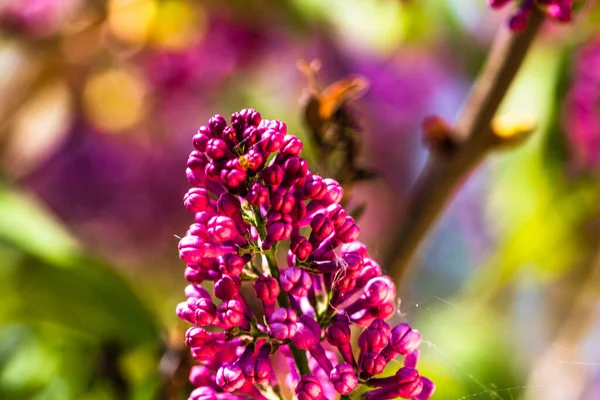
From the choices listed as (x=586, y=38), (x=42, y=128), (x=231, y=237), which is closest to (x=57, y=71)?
(x=42, y=128)

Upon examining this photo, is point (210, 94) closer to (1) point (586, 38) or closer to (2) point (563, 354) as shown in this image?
(1) point (586, 38)

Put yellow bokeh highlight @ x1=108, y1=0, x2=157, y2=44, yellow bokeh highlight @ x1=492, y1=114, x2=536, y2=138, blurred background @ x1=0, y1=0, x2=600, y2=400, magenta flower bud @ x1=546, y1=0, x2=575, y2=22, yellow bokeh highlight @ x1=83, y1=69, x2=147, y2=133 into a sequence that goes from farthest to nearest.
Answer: yellow bokeh highlight @ x1=83, y1=69, x2=147, y2=133, yellow bokeh highlight @ x1=108, y1=0, x2=157, y2=44, blurred background @ x1=0, y1=0, x2=600, y2=400, yellow bokeh highlight @ x1=492, y1=114, x2=536, y2=138, magenta flower bud @ x1=546, y1=0, x2=575, y2=22

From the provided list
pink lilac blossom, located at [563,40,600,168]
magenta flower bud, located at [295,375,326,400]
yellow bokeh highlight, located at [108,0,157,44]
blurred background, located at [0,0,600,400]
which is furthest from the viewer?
yellow bokeh highlight, located at [108,0,157,44]

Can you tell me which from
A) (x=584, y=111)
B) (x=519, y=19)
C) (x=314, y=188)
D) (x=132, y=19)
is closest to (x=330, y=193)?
(x=314, y=188)

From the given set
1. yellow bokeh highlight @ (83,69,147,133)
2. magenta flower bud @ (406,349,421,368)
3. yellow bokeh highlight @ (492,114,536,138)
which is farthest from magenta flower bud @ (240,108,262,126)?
yellow bokeh highlight @ (83,69,147,133)

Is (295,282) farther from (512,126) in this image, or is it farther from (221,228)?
(512,126)

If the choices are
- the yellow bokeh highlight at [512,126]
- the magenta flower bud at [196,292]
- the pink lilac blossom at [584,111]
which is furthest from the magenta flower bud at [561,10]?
the pink lilac blossom at [584,111]

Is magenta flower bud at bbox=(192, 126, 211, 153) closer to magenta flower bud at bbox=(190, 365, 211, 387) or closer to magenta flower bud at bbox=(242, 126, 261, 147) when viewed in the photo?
magenta flower bud at bbox=(242, 126, 261, 147)

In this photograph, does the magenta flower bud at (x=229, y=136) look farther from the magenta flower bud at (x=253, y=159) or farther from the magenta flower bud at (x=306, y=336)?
the magenta flower bud at (x=306, y=336)
